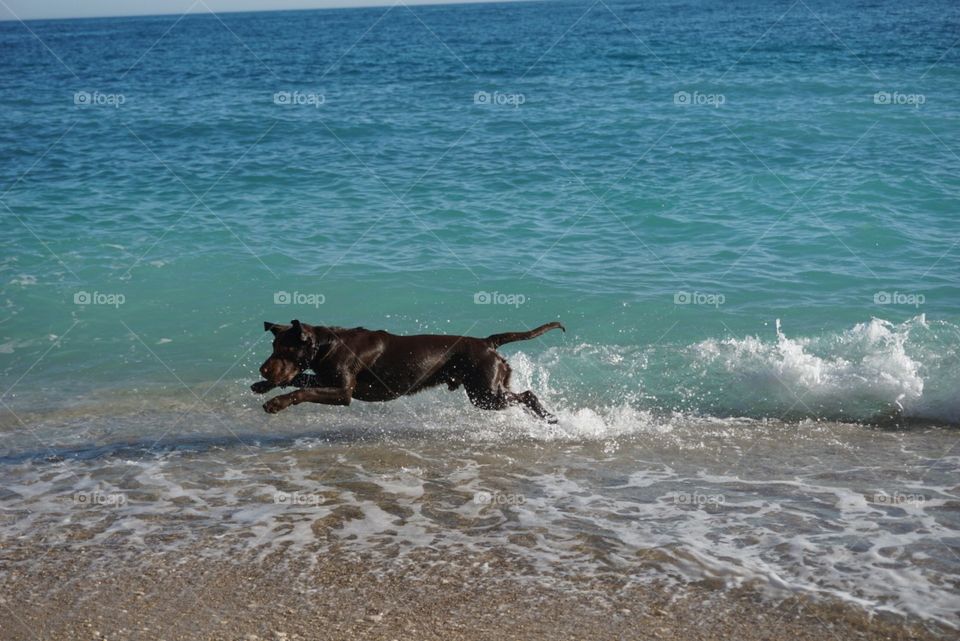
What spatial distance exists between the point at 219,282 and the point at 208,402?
4.03 meters

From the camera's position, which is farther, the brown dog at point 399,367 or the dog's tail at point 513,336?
the dog's tail at point 513,336

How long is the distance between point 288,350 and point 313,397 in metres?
0.42

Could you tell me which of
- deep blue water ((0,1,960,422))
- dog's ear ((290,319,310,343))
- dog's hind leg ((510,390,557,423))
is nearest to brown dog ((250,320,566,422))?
dog's hind leg ((510,390,557,423))

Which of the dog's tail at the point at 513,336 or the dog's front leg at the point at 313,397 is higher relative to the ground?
the dog's tail at the point at 513,336

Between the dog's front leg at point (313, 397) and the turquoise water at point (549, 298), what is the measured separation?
0.45 metres

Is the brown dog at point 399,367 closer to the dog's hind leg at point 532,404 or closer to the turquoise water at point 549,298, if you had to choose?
the dog's hind leg at point 532,404

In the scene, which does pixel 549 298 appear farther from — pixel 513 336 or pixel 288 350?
pixel 288 350

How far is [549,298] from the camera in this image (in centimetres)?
1216

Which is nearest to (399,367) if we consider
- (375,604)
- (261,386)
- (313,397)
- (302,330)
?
(313,397)

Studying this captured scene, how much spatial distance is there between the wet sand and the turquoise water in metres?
0.34

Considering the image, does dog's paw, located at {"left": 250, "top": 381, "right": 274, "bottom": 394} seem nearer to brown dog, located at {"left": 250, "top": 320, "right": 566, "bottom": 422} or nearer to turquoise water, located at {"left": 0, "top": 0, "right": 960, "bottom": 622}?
brown dog, located at {"left": 250, "top": 320, "right": 566, "bottom": 422}

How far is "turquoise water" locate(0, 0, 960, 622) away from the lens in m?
6.73

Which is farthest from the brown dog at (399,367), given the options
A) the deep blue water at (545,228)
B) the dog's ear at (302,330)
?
the deep blue water at (545,228)

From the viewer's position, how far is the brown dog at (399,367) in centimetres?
801
